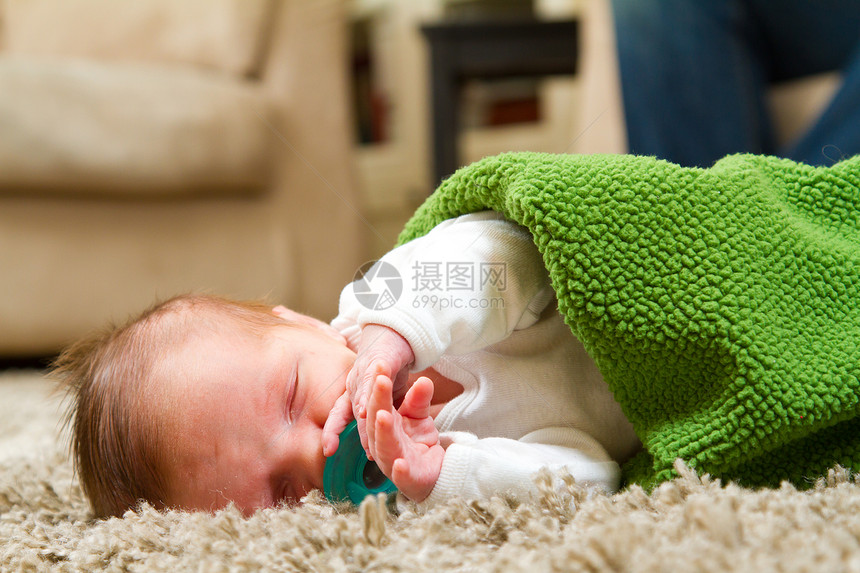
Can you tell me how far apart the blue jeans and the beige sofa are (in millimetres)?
519

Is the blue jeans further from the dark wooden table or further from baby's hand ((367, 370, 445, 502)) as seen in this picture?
baby's hand ((367, 370, 445, 502))

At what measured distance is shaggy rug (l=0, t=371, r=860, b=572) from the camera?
0.31 m

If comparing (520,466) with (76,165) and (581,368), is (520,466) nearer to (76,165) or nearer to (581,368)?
(581,368)

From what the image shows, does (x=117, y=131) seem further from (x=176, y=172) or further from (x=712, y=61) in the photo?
(x=712, y=61)

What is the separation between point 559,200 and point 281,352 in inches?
8.8

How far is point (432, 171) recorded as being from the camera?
1424mm

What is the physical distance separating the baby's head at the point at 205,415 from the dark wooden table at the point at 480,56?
859 mm

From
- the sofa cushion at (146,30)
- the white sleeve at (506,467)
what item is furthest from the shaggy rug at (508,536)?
the sofa cushion at (146,30)

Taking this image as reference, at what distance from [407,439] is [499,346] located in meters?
0.13

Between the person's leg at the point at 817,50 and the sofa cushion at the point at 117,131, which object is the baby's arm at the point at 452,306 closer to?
the person's leg at the point at 817,50

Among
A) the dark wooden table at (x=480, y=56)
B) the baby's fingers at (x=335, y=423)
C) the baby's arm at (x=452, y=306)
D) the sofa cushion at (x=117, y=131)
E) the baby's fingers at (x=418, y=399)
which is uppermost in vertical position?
the dark wooden table at (x=480, y=56)

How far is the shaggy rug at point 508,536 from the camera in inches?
12.0

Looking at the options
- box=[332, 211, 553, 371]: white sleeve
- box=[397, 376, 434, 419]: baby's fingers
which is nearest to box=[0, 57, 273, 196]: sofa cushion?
box=[332, 211, 553, 371]: white sleeve

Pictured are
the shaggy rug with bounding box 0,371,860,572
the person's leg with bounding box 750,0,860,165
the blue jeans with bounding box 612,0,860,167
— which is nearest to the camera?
the shaggy rug with bounding box 0,371,860,572
